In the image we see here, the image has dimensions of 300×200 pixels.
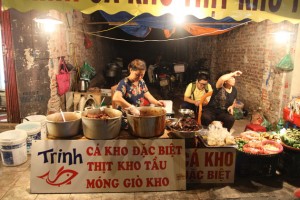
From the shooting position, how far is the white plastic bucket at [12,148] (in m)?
4.74

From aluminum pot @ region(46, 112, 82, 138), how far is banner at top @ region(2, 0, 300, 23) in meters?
1.79

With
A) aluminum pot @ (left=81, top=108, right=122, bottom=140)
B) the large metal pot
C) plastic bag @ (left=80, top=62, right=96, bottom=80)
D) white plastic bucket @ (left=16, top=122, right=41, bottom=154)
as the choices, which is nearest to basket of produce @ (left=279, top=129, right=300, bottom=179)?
the large metal pot

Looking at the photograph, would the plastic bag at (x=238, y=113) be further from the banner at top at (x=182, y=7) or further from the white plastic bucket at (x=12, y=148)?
the white plastic bucket at (x=12, y=148)

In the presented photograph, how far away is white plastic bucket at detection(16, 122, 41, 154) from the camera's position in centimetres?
532

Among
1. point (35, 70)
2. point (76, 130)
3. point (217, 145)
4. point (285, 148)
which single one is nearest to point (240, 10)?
point (217, 145)

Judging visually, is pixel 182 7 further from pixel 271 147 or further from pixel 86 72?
pixel 86 72

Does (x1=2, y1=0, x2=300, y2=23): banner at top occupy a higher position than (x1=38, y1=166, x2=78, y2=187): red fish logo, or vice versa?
(x1=2, y1=0, x2=300, y2=23): banner at top

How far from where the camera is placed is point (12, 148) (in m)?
Result: 4.77

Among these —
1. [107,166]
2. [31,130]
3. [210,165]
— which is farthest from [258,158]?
[31,130]

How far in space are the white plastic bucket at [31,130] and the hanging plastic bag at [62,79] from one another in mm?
2150

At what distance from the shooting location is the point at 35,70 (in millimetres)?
6664

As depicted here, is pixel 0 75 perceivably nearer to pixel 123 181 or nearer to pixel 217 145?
pixel 123 181

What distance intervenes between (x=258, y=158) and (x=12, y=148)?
4.52m

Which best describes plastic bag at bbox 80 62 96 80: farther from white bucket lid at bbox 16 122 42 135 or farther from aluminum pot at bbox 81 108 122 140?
aluminum pot at bbox 81 108 122 140
